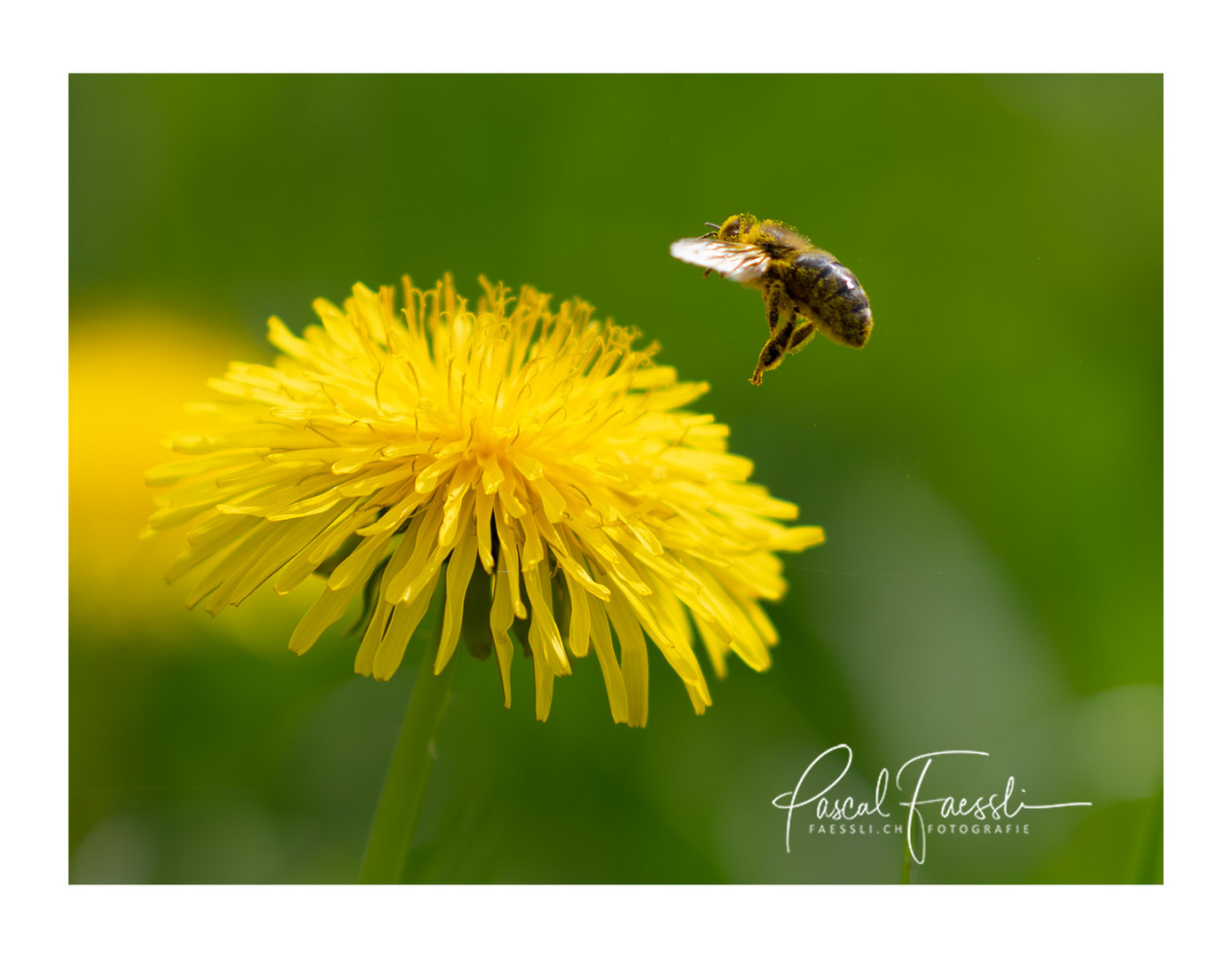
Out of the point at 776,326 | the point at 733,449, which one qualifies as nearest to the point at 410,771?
the point at 776,326

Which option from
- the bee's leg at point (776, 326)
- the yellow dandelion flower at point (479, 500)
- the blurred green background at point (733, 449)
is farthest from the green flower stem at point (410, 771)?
the bee's leg at point (776, 326)

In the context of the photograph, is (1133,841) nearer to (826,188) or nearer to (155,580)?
(826,188)

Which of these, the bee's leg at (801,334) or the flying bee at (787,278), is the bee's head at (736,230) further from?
the bee's leg at (801,334)

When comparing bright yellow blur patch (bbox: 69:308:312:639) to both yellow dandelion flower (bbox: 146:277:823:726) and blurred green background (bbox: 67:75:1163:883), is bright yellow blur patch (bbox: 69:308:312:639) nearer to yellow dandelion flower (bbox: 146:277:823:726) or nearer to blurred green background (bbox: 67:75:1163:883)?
blurred green background (bbox: 67:75:1163:883)

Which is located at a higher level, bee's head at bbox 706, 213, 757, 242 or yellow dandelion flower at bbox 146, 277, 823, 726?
bee's head at bbox 706, 213, 757, 242

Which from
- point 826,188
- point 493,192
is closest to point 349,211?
point 493,192

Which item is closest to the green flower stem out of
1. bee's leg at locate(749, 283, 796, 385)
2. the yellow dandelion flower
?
the yellow dandelion flower
